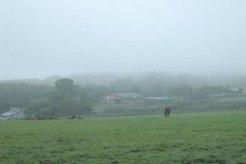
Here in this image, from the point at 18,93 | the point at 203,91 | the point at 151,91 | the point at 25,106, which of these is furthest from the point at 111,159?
the point at 151,91

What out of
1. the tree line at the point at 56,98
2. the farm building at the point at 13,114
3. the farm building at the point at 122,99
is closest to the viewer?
the farm building at the point at 13,114

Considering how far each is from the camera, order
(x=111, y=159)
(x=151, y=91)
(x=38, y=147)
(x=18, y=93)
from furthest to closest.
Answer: (x=151, y=91), (x=18, y=93), (x=38, y=147), (x=111, y=159)

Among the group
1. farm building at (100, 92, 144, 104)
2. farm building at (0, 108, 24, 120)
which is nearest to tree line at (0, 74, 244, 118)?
farm building at (0, 108, 24, 120)

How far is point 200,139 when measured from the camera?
21953 millimetres

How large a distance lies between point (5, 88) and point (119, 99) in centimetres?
2675

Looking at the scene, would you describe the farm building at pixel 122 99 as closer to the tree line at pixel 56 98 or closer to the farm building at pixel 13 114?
the tree line at pixel 56 98

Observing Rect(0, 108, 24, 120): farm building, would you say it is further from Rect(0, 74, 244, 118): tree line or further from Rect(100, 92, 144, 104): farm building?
Rect(100, 92, 144, 104): farm building

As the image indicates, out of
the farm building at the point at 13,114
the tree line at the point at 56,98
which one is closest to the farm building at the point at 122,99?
the tree line at the point at 56,98

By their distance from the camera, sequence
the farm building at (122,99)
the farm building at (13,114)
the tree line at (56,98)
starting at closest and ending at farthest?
the farm building at (13,114)
the tree line at (56,98)
the farm building at (122,99)

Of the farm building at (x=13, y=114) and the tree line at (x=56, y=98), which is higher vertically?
the tree line at (x=56, y=98)

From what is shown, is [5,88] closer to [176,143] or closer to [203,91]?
[203,91]

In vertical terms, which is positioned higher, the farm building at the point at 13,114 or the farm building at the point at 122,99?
the farm building at the point at 122,99

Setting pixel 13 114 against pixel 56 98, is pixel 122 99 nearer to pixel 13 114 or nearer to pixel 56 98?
pixel 56 98

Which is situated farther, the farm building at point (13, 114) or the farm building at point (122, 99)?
the farm building at point (122, 99)
